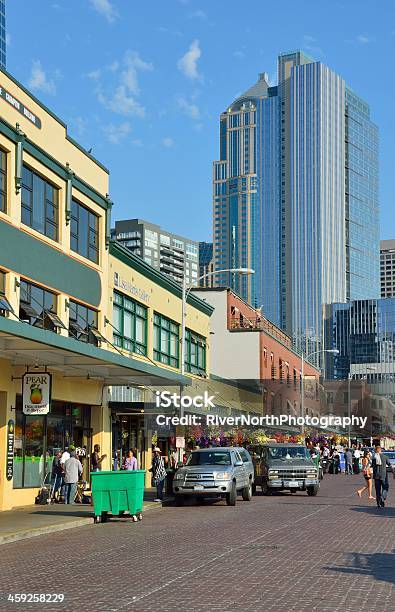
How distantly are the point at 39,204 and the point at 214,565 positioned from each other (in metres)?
17.3

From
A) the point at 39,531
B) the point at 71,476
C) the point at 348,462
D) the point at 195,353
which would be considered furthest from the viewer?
the point at 348,462

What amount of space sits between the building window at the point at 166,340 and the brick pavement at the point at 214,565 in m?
18.7

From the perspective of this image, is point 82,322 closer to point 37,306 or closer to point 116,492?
Answer: point 37,306

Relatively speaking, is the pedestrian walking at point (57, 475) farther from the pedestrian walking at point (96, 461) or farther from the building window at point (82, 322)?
the building window at point (82, 322)

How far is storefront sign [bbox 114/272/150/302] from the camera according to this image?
3634cm

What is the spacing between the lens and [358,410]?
116 meters

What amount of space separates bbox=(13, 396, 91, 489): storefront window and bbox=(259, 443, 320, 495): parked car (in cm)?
681

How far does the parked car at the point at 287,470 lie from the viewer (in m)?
35.3

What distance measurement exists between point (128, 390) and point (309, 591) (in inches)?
1027

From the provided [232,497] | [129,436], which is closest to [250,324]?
[129,436]

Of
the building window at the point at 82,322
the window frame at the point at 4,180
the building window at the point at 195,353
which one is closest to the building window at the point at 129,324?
the building window at the point at 82,322

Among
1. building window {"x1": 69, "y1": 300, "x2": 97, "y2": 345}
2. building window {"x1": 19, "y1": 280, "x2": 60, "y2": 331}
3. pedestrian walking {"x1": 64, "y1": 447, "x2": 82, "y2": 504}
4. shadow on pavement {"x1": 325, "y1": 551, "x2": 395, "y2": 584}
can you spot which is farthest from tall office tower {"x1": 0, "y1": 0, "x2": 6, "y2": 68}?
shadow on pavement {"x1": 325, "y1": 551, "x2": 395, "y2": 584}

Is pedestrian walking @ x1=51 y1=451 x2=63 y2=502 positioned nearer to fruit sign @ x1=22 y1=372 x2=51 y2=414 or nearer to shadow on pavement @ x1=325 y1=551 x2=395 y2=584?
fruit sign @ x1=22 y1=372 x2=51 y2=414

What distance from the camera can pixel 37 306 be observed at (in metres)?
28.5
